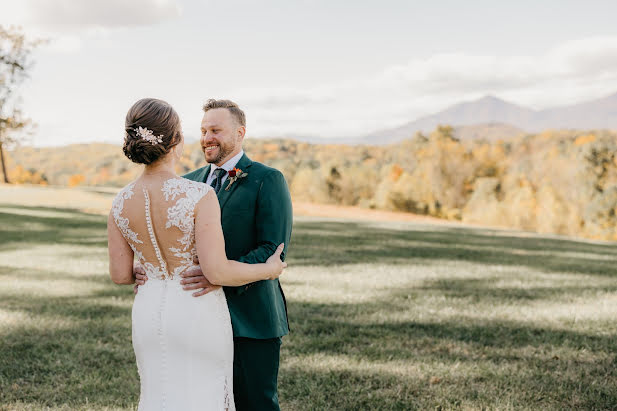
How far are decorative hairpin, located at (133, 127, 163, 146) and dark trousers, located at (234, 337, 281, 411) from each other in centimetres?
116

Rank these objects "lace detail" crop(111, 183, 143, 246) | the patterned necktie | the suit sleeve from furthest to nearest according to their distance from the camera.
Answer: the patterned necktie < the suit sleeve < "lace detail" crop(111, 183, 143, 246)

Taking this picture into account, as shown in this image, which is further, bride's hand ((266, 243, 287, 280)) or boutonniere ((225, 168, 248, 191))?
boutonniere ((225, 168, 248, 191))

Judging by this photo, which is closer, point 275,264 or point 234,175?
point 275,264

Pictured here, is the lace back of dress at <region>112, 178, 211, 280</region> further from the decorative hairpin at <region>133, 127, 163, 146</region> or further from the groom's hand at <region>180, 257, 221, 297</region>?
the decorative hairpin at <region>133, 127, 163, 146</region>

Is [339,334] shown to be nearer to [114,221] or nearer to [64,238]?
[114,221]

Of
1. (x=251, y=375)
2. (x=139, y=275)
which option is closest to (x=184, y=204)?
(x=139, y=275)

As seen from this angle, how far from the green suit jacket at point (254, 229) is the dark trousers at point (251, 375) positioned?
105mm

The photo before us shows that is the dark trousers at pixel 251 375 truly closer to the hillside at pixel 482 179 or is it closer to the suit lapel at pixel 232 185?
the suit lapel at pixel 232 185

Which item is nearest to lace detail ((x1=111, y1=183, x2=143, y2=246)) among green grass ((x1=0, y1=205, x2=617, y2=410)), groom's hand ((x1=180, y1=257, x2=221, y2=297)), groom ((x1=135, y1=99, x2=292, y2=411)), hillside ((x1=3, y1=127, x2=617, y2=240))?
groom's hand ((x1=180, y1=257, x2=221, y2=297))

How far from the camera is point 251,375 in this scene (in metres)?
2.92

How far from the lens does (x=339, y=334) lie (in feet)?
19.6

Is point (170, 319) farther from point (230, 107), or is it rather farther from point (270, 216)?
point (230, 107)

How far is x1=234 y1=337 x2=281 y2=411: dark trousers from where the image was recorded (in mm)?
2916

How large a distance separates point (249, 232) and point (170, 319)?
0.62m
